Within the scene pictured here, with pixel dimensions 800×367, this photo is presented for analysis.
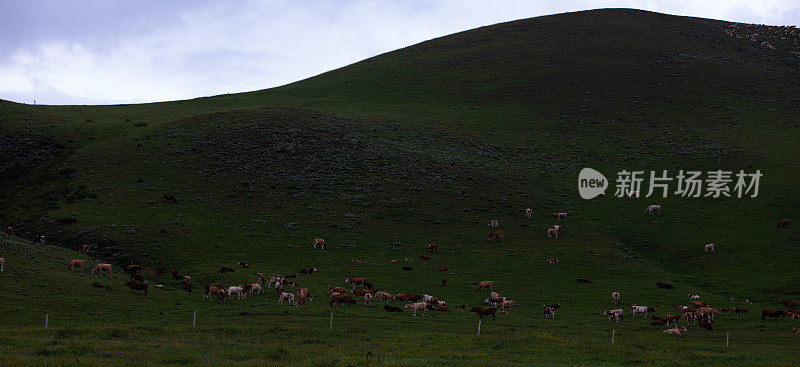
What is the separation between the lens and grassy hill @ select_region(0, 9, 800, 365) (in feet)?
87.1

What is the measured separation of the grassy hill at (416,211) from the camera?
87.1ft

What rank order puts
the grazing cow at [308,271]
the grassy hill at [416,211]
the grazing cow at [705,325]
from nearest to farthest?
the grassy hill at [416,211]
the grazing cow at [705,325]
the grazing cow at [308,271]

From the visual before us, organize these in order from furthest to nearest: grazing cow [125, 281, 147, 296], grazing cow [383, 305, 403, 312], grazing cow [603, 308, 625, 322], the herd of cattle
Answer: grazing cow [125, 281, 147, 296], grazing cow [383, 305, 403, 312], grazing cow [603, 308, 625, 322], the herd of cattle

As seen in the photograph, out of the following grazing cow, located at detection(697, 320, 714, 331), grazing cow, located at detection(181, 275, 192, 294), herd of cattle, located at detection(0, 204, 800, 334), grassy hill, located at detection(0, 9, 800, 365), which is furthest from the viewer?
grazing cow, located at detection(181, 275, 192, 294)

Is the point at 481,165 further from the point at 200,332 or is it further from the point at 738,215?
the point at 200,332

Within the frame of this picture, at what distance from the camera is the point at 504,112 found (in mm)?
107250

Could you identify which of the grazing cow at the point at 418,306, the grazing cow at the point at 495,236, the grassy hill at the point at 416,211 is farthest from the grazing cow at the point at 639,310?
the grazing cow at the point at 495,236

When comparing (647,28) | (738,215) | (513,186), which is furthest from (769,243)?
(647,28)

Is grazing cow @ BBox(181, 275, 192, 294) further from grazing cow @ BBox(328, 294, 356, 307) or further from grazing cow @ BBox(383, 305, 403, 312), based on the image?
grazing cow @ BBox(383, 305, 403, 312)

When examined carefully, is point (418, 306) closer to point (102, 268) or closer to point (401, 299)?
point (401, 299)

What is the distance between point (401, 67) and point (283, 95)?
29.1m

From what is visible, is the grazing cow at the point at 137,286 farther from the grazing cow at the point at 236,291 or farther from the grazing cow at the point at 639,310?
the grazing cow at the point at 639,310

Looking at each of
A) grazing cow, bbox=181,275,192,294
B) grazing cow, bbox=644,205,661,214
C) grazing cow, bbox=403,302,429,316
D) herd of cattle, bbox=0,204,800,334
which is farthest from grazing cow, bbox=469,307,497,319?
grazing cow, bbox=644,205,661,214

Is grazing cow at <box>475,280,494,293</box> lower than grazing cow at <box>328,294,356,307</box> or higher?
higher
